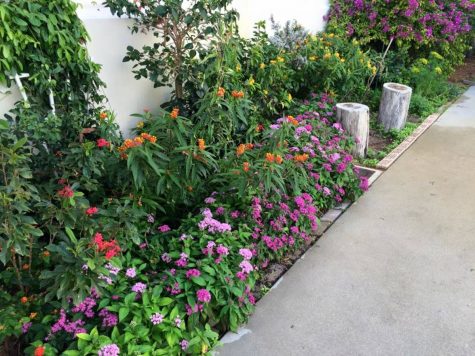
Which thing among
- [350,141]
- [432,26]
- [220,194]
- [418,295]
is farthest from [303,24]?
[418,295]

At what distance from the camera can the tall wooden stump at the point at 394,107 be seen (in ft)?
18.3

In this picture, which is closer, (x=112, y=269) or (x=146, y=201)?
(x=112, y=269)

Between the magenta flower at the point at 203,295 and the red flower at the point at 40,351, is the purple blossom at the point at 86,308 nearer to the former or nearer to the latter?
the red flower at the point at 40,351

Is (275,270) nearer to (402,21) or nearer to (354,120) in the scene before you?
(354,120)

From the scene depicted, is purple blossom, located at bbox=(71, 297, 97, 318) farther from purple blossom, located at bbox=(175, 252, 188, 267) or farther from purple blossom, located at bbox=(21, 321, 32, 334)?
purple blossom, located at bbox=(175, 252, 188, 267)

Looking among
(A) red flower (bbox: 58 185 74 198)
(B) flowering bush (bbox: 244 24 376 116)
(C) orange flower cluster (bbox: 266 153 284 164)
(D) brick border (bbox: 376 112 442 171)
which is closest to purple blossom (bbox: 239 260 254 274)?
(C) orange flower cluster (bbox: 266 153 284 164)

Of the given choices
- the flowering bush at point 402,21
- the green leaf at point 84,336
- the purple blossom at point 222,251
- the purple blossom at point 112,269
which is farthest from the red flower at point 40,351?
the flowering bush at point 402,21

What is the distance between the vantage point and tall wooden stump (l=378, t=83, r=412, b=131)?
18.3 feet

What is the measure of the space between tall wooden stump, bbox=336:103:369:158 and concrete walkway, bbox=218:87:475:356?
A: 646 millimetres

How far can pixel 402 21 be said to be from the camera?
689cm

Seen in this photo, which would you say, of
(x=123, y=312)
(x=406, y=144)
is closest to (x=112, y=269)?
(x=123, y=312)

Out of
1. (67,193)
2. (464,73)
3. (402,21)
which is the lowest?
(464,73)

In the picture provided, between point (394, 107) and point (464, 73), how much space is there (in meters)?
4.85

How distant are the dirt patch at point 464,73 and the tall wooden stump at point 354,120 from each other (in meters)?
4.90
